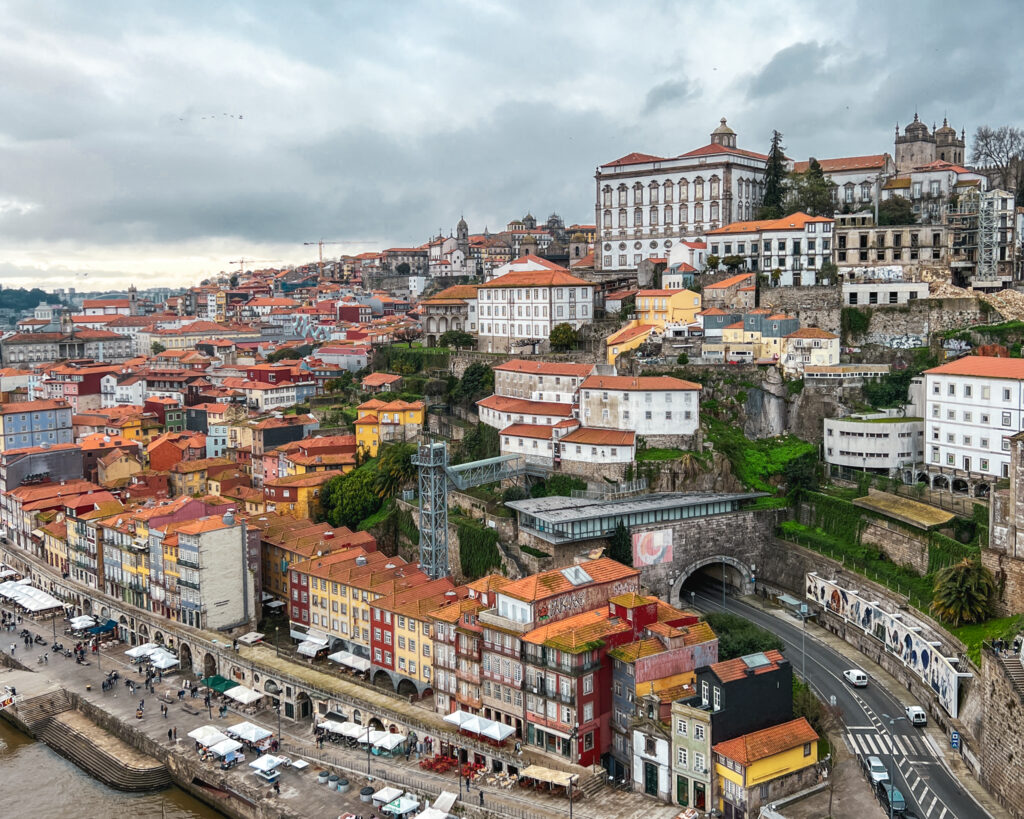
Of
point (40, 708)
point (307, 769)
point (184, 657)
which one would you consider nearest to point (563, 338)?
point (184, 657)

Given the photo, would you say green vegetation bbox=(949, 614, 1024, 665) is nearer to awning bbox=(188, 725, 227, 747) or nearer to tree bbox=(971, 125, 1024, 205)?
awning bbox=(188, 725, 227, 747)

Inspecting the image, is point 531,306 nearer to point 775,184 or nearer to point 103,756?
point 775,184

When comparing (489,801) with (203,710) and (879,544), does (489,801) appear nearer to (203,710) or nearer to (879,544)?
(203,710)

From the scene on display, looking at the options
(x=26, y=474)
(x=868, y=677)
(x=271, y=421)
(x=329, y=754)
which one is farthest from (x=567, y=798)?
(x=26, y=474)

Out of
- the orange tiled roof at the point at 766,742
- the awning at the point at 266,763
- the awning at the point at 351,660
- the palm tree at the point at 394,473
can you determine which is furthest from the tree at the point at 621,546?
the awning at the point at 266,763

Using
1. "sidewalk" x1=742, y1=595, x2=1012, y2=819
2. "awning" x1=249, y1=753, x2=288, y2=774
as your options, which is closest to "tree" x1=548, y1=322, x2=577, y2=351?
"sidewalk" x1=742, y1=595, x2=1012, y2=819

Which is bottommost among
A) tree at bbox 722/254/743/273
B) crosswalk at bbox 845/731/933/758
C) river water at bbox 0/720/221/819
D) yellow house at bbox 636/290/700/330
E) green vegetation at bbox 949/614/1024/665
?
river water at bbox 0/720/221/819
